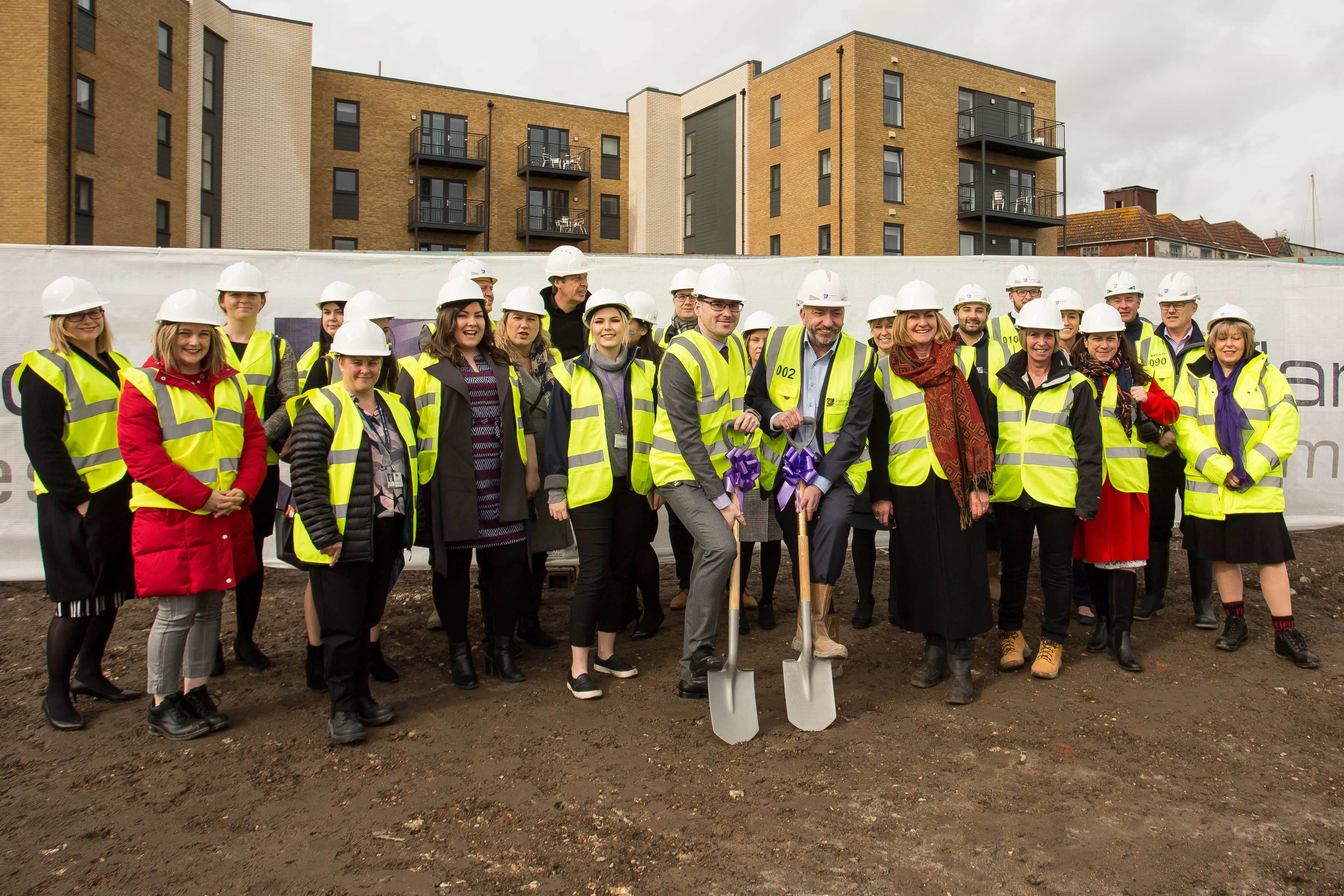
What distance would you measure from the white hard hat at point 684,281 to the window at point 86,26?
946 inches

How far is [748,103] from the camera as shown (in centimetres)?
3662

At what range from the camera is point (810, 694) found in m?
4.33

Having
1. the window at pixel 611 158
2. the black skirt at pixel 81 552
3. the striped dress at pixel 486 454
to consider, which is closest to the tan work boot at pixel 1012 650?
the striped dress at pixel 486 454

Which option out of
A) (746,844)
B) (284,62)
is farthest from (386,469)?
(284,62)

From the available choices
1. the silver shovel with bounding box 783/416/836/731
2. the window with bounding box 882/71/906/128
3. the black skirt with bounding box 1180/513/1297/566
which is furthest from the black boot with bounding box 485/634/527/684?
the window with bounding box 882/71/906/128

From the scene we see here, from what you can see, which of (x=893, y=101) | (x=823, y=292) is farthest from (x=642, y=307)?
(x=893, y=101)

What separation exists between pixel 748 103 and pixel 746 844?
121 ft

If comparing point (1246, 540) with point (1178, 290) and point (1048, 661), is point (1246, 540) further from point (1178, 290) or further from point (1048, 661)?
point (1178, 290)

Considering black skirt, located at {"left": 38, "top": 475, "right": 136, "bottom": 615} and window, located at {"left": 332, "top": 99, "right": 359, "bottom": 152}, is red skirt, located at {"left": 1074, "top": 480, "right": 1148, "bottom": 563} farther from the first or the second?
window, located at {"left": 332, "top": 99, "right": 359, "bottom": 152}

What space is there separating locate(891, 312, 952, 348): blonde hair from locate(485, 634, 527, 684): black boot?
8.71ft

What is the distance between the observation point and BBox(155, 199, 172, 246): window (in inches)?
1025

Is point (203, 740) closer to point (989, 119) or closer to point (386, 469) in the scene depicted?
point (386, 469)

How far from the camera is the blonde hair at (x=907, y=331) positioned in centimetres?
471

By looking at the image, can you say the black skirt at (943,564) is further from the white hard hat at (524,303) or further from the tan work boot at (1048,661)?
the white hard hat at (524,303)
